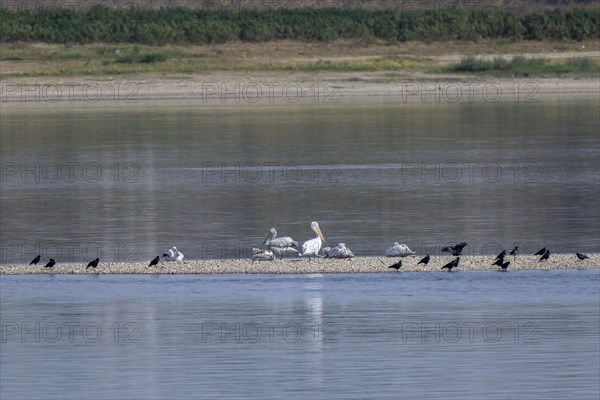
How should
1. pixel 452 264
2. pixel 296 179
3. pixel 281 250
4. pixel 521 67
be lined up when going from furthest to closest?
pixel 521 67 < pixel 296 179 < pixel 281 250 < pixel 452 264

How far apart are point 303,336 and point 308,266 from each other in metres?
3.11

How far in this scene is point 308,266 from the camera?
57.8 ft

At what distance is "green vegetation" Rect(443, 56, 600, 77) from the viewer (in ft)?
158

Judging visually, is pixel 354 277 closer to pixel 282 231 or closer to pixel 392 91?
pixel 282 231

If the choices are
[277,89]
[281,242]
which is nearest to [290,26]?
[277,89]

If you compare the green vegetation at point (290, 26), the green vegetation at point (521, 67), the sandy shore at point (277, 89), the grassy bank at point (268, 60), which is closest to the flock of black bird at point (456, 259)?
the sandy shore at point (277, 89)

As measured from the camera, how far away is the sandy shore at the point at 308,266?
17375 mm

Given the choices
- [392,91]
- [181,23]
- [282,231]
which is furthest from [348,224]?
[181,23]

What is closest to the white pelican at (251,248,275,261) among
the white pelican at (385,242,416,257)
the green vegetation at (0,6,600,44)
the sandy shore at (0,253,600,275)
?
the sandy shore at (0,253,600,275)

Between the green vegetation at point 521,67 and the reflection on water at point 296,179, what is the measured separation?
4641mm

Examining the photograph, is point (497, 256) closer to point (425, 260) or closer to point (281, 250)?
point (425, 260)

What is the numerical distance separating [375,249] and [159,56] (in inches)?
1264

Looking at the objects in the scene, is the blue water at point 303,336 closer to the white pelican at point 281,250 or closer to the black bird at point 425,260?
the black bird at point 425,260

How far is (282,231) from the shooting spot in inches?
810
